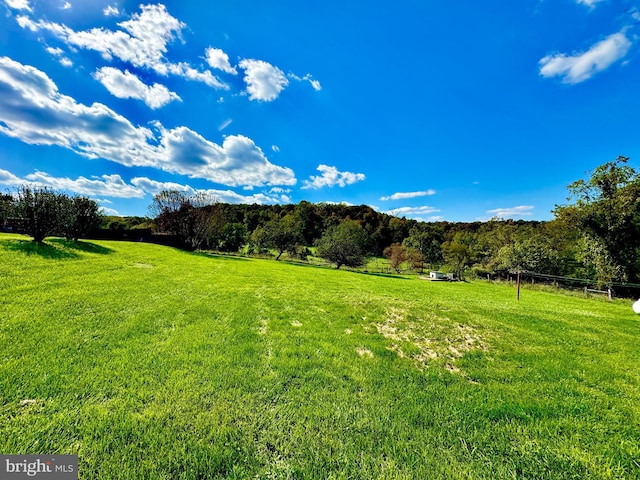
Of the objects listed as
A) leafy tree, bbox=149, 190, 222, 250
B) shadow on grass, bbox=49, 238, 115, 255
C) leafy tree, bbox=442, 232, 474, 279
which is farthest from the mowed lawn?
leafy tree, bbox=442, 232, 474, 279

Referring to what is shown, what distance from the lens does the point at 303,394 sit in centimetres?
418

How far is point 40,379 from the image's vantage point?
3902 millimetres

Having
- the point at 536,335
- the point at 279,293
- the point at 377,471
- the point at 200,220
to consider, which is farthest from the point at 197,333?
the point at 200,220

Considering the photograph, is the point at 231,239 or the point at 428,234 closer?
the point at 231,239

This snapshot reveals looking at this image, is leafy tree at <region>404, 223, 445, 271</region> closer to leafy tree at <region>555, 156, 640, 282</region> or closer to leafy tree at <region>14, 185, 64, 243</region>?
leafy tree at <region>555, 156, 640, 282</region>

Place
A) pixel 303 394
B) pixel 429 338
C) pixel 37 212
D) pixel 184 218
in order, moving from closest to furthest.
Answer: pixel 303 394 → pixel 429 338 → pixel 37 212 → pixel 184 218

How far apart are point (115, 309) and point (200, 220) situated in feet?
115

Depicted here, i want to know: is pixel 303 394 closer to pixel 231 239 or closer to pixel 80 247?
pixel 80 247

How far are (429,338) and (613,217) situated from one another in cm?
3482

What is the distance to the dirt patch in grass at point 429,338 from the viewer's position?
5984mm

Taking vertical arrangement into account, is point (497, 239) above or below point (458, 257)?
above

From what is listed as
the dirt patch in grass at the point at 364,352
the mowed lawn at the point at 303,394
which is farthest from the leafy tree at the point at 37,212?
the dirt patch in grass at the point at 364,352

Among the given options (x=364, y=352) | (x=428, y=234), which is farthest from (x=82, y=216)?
(x=428, y=234)

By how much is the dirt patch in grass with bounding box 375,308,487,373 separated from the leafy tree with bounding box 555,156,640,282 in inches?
1282
